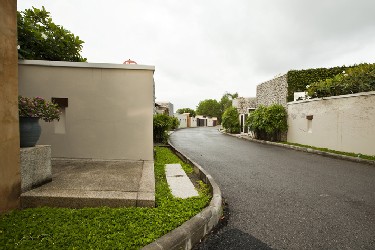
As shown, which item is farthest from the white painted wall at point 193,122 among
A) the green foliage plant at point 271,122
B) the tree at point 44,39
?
the tree at point 44,39

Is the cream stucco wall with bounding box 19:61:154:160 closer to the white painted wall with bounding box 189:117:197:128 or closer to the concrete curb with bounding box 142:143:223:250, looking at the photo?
the concrete curb with bounding box 142:143:223:250

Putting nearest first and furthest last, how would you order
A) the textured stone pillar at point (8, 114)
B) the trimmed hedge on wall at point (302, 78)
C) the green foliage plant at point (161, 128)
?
1. the textured stone pillar at point (8, 114)
2. the green foliage plant at point (161, 128)
3. the trimmed hedge on wall at point (302, 78)

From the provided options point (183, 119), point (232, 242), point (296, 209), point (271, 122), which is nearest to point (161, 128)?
point (271, 122)

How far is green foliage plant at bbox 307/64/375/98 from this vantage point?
32.8ft

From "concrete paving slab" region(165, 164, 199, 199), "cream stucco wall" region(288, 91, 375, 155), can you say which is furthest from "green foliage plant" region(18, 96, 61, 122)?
"cream stucco wall" region(288, 91, 375, 155)

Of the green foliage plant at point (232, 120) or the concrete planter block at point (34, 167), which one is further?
the green foliage plant at point (232, 120)

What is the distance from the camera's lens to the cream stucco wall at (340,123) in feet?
30.0

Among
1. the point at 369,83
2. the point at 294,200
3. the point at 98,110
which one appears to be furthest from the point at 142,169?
the point at 369,83

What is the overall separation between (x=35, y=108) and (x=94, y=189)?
5.65 feet

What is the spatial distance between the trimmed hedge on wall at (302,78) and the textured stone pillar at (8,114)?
1626 cm

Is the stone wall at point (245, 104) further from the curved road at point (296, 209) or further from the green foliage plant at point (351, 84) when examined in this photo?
the curved road at point (296, 209)

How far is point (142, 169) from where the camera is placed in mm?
5387

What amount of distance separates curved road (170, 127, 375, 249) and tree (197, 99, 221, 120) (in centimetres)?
7835

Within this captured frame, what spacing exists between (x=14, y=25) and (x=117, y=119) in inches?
143
